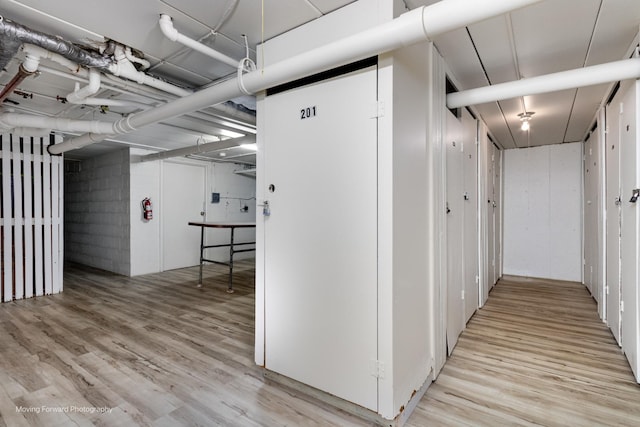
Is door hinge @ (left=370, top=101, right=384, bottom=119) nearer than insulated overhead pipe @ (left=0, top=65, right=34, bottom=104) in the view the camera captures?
Yes

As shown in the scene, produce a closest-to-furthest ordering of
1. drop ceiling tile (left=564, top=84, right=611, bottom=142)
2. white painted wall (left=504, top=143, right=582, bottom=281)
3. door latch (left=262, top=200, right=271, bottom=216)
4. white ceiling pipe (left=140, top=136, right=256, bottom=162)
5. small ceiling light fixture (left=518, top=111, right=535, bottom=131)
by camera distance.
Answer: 1. door latch (left=262, top=200, right=271, bottom=216)
2. drop ceiling tile (left=564, top=84, right=611, bottom=142)
3. small ceiling light fixture (left=518, top=111, right=535, bottom=131)
4. white ceiling pipe (left=140, top=136, right=256, bottom=162)
5. white painted wall (left=504, top=143, right=582, bottom=281)

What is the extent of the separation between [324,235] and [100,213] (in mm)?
6519

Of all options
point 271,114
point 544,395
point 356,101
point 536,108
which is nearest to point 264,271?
point 271,114

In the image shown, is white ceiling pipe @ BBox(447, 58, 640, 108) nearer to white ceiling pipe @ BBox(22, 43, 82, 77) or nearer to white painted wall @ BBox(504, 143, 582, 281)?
white ceiling pipe @ BBox(22, 43, 82, 77)

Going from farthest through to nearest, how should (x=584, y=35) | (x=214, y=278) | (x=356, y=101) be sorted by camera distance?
(x=214, y=278) < (x=584, y=35) < (x=356, y=101)

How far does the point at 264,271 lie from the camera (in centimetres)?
232

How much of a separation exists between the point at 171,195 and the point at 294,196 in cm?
526

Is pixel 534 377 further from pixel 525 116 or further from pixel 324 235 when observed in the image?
pixel 525 116

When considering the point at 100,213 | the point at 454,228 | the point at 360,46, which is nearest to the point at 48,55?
the point at 360,46

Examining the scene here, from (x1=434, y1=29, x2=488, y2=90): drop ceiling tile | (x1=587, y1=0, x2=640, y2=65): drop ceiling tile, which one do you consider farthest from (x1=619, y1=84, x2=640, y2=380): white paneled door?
(x1=434, y1=29, x2=488, y2=90): drop ceiling tile

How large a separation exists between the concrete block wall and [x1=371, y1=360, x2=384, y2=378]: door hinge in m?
5.60

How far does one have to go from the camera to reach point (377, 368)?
178cm

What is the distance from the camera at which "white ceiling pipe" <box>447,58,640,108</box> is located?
210cm

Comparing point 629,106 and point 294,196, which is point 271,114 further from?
point 629,106
